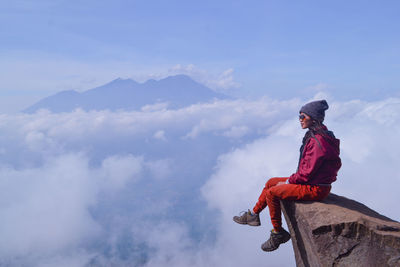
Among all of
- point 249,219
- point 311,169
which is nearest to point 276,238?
point 249,219

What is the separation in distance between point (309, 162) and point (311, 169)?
0.18 metres

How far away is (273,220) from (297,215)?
2.02ft

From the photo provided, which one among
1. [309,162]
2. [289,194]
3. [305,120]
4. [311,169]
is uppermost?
[305,120]

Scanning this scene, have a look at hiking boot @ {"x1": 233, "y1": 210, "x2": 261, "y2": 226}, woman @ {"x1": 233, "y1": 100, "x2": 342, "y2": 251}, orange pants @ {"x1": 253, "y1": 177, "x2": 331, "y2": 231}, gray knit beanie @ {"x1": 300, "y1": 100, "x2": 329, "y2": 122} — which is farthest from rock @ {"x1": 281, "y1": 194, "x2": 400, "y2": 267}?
gray knit beanie @ {"x1": 300, "y1": 100, "x2": 329, "y2": 122}

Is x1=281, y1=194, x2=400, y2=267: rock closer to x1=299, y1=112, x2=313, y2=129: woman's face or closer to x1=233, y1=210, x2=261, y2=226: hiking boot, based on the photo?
x1=233, y1=210, x2=261, y2=226: hiking boot

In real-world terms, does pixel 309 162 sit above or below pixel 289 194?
above

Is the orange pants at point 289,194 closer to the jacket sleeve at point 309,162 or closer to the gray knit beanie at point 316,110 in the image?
the jacket sleeve at point 309,162

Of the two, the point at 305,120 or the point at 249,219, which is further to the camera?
the point at 249,219

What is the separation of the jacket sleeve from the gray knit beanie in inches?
23.9

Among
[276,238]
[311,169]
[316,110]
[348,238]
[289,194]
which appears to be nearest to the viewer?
[348,238]

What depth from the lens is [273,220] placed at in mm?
6848

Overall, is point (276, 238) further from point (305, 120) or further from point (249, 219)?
point (305, 120)

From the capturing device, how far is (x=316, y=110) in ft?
21.0

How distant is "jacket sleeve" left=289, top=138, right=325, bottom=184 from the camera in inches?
235
